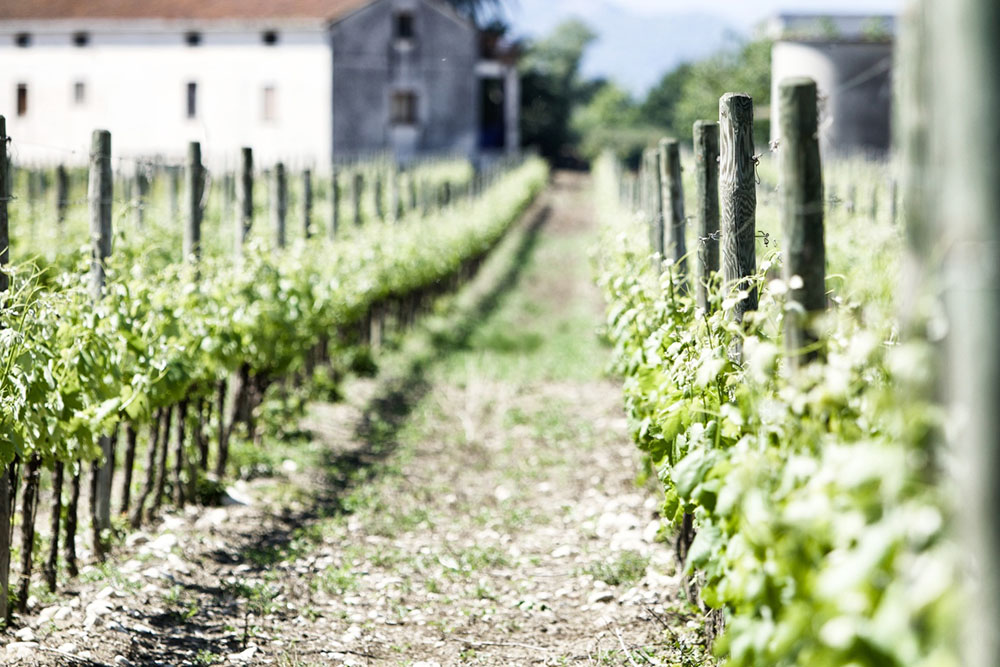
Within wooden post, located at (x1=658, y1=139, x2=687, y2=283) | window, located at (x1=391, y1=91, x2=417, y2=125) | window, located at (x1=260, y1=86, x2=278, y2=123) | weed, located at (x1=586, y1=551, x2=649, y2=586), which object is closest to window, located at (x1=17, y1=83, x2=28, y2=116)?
window, located at (x1=260, y1=86, x2=278, y2=123)

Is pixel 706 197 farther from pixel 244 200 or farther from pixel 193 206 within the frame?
pixel 244 200

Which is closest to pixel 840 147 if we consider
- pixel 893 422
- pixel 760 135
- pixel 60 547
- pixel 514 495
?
pixel 760 135

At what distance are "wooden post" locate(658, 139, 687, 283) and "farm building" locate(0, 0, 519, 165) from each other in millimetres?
32113

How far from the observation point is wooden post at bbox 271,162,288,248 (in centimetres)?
981

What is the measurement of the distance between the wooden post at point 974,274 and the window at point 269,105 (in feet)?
123

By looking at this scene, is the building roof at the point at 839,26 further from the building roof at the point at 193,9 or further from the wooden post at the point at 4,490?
the wooden post at the point at 4,490

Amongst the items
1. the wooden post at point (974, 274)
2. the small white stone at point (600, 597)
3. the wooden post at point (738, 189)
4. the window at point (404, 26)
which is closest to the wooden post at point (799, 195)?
the wooden post at point (974, 274)

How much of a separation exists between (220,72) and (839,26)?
63.2ft

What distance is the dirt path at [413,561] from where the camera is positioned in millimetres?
4676

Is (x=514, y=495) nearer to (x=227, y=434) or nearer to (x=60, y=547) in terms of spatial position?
(x=227, y=434)

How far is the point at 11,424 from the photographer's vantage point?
4289 mm

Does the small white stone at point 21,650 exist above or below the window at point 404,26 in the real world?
below

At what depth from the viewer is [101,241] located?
593 centimetres

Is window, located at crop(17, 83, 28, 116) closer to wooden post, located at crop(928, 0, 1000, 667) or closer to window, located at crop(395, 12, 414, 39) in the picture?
window, located at crop(395, 12, 414, 39)
